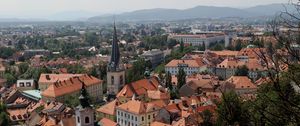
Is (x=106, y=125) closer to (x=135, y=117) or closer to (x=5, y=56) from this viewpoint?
(x=135, y=117)

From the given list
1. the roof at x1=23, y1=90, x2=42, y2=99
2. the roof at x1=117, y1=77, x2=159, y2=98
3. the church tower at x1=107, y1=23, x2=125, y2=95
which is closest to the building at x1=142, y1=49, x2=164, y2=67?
the roof at x1=23, y1=90, x2=42, y2=99

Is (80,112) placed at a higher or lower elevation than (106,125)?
higher

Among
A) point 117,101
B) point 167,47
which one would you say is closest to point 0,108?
point 117,101

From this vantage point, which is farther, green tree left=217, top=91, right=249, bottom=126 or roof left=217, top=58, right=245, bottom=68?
roof left=217, top=58, right=245, bottom=68

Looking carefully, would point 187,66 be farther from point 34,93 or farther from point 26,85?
point 34,93

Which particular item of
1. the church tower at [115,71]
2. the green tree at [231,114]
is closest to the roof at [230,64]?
the church tower at [115,71]

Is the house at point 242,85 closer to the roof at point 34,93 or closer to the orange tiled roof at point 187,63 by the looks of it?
the orange tiled roof at point 187,63

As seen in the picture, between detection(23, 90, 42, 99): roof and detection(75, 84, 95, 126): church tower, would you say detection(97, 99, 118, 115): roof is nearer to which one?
detection(23, 90, 42, 99): roof
